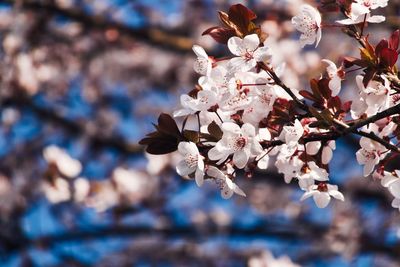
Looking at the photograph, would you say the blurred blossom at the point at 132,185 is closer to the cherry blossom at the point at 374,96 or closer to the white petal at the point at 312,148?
the white petal at the point at 312,148

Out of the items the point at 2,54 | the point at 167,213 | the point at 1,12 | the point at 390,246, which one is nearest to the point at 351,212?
A: the point at 390,246

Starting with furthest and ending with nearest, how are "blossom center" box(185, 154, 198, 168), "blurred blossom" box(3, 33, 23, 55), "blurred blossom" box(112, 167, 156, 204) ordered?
"blurred blossom" box(112, 167, 156, 204)
"blurred blossom" box(3, 33, 23, 55)
"blossom center" box(185, 154, 198, 168)

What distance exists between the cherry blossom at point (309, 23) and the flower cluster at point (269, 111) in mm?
62

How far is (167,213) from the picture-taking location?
5430 millimetres

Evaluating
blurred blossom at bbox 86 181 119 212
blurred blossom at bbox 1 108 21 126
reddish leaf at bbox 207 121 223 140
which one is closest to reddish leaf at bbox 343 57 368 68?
reddish leaf at bbox 207 121 223 140

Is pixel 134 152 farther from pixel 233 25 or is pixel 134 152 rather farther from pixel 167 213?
pixel 233 25

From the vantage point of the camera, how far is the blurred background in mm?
4449

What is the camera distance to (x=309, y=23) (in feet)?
4.28

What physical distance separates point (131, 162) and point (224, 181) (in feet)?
14.8

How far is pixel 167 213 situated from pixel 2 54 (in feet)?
6.47

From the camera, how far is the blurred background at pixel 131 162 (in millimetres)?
4449

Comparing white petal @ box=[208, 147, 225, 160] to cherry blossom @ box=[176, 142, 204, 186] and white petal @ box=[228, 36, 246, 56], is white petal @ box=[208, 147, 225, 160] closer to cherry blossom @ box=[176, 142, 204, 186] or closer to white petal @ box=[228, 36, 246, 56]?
cherry blossom @ box=[176, 142, 204, 186]

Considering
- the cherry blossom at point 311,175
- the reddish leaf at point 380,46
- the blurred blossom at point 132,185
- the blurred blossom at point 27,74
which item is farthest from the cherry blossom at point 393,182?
the blurred blossom at point 132,185

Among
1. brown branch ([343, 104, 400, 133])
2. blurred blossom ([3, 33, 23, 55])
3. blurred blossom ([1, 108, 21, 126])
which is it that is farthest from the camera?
blurred blossom ([1, 108, 21, 126])
